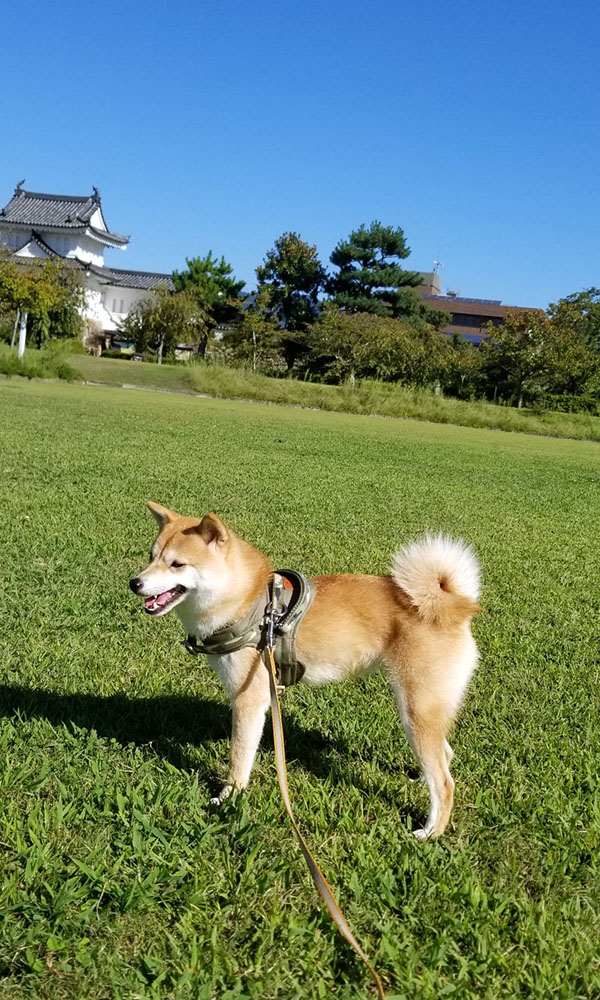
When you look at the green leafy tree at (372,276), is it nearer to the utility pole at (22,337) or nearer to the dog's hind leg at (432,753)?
the utility pole at (22,337)

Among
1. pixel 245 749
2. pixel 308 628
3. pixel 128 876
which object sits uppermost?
pixel 308 628

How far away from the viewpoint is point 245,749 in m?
2.60

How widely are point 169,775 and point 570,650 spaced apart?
2.74m

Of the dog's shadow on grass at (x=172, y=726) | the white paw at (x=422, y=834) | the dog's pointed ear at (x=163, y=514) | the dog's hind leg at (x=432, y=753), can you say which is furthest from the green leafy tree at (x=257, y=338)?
the white paw at (x=422, y=834)

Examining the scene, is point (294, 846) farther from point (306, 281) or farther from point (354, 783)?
point (306, 281)

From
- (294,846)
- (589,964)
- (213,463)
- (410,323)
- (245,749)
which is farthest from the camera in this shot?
(410,323)

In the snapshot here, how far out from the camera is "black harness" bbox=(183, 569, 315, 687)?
2580 mm

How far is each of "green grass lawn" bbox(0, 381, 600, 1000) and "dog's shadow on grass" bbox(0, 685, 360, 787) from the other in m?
0.01

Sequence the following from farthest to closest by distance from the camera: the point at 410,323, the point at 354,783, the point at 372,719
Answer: the point at 410,323 < the point at 372,719 < the point at 354,783

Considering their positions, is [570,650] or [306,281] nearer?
[570,650]

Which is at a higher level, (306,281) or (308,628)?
(306,281)

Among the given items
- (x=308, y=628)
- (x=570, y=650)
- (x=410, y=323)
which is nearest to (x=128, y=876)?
(x=308, y=628)

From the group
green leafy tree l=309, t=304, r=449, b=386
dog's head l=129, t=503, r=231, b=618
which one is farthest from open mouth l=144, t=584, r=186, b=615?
green leafy tree l=309, t=304, r=449, b=386

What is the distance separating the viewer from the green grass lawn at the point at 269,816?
1887 mm
